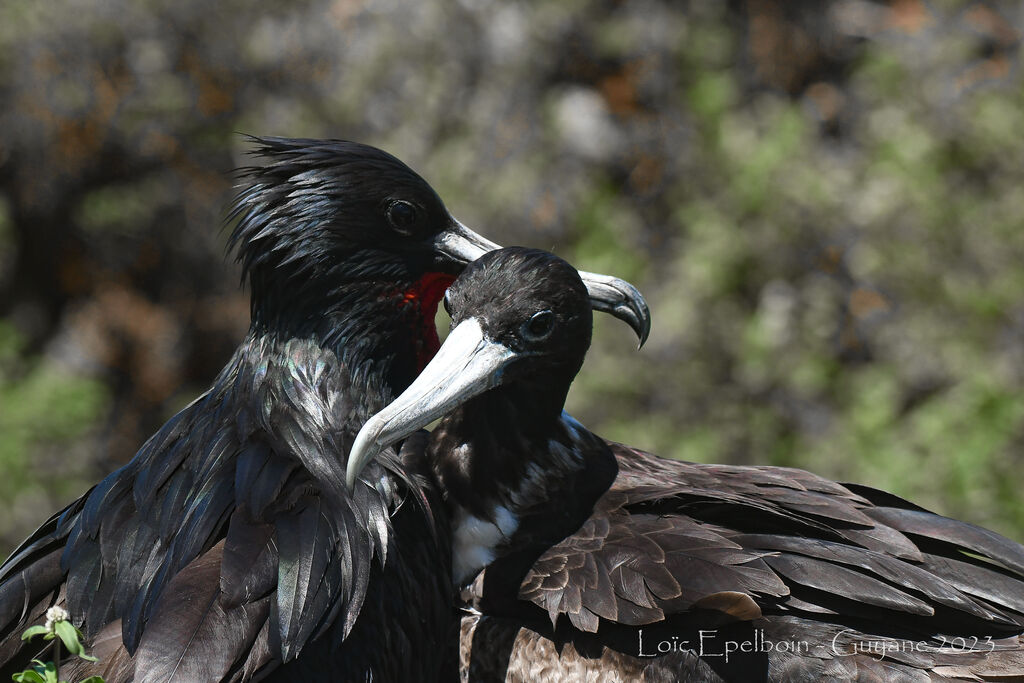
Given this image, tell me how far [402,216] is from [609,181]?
3.62 meters

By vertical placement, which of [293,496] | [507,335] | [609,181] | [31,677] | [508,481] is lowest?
[31,677]

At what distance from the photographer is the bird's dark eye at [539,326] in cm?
212

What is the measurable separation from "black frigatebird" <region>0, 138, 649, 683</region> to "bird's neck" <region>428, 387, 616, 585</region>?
0.20ft

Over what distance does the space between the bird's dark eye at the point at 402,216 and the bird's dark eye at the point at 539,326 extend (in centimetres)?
40

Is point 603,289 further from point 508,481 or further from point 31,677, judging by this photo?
point 31,677

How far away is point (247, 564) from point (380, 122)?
4350mm

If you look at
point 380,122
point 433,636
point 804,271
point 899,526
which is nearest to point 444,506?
point 433,636

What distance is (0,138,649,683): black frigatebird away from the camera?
1892mm

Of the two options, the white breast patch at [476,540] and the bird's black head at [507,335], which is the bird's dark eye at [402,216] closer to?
the bird's black head at [507,335]

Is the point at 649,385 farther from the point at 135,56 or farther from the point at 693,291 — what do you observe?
the point at 135,56

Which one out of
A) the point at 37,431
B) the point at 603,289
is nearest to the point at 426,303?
the point at 603,289

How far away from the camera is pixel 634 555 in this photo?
2.12 meters

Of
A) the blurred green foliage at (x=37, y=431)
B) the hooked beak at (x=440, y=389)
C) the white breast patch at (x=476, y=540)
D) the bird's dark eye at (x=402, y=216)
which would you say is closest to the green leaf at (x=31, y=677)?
the hooked beak at (x=440, y=389)

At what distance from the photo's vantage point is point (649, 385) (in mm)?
5387
